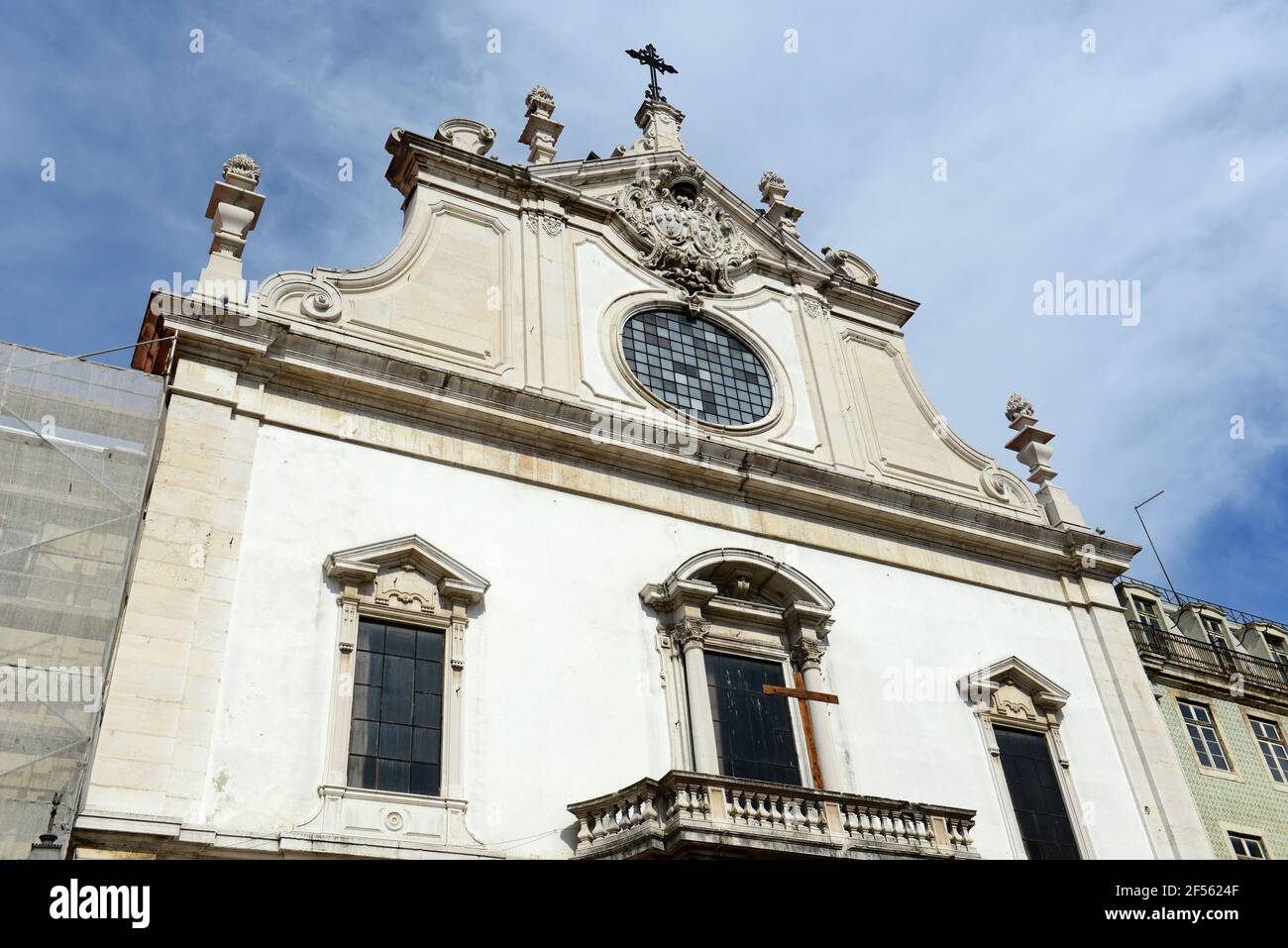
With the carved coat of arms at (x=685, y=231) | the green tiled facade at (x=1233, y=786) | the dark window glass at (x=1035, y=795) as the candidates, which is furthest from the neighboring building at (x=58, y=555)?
the green tiled facade at (x=1233, y=786)

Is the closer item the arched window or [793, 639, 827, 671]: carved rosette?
the arched window

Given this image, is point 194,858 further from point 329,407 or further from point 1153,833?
point 1153,833

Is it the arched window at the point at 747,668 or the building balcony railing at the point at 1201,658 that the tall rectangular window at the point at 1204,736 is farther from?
the arched window at the point at 747,668

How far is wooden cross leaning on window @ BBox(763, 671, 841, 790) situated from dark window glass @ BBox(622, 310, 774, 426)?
196 inches

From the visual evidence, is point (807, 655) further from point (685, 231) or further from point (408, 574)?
point (685, 231)

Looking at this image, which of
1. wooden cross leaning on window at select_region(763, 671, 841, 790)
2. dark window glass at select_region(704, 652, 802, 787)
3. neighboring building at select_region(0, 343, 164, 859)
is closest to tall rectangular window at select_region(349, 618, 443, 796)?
neighboring building at select_region(0, 343, 164, 859)

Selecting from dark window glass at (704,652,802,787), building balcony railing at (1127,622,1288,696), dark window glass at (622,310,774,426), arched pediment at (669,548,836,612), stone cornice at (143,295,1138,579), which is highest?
dark window glass at (622,310,774,426)

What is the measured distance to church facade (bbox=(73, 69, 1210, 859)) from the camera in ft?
43.8

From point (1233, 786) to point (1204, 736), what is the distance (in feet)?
3.22

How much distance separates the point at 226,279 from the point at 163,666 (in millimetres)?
5683

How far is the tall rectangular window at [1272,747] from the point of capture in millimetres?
21906

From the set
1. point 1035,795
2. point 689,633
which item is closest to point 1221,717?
point 1035,795

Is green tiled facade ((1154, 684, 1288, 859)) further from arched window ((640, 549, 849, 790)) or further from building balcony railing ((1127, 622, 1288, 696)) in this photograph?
arched window ((640, 549, 849, 790))

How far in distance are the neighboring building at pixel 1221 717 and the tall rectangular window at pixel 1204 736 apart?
17 mm
